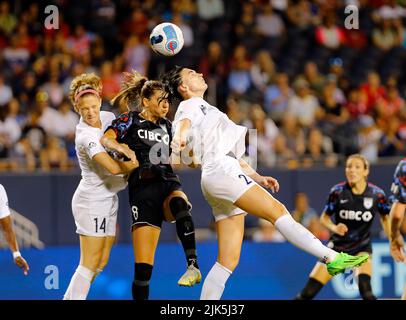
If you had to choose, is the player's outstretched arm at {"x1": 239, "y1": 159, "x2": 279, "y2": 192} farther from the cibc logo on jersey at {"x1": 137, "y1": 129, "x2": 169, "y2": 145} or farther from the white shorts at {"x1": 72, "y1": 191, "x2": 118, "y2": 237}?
the white shorts at {"x1": 72, "y1": 191, "x2": 118, "y2": 237}

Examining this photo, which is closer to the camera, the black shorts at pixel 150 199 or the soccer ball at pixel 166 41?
the black shorts at pixel 150 199

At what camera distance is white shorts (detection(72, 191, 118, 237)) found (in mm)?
7973

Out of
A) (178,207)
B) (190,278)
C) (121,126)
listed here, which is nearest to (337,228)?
(178,207)

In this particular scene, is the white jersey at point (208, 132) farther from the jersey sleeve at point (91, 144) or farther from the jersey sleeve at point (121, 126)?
the jersey sleeve at point (91, 144)

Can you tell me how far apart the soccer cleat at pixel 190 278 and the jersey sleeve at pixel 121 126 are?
121cm

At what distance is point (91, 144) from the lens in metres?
7.84

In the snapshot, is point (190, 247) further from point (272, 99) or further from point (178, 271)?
point (272, 99)

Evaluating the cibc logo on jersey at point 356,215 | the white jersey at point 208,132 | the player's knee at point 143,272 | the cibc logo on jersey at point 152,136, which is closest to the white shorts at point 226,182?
the white jersey at point 208,132

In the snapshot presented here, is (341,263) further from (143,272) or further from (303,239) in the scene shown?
(143,272)

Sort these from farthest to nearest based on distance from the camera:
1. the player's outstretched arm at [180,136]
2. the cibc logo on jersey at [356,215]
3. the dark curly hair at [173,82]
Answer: the cibc logo on jersey at [356,215]
the dark curly hair at [173,82]
the player's outstretched arm at [180,136]

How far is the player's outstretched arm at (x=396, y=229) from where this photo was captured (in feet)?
30.1

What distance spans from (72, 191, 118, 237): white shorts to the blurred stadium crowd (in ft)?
16.1

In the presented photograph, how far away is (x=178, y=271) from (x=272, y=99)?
409 cm

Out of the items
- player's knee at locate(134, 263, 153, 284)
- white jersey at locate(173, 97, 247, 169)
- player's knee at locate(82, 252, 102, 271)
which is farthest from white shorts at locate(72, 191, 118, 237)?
white jersey at locate(173, 97, 247, 169)
